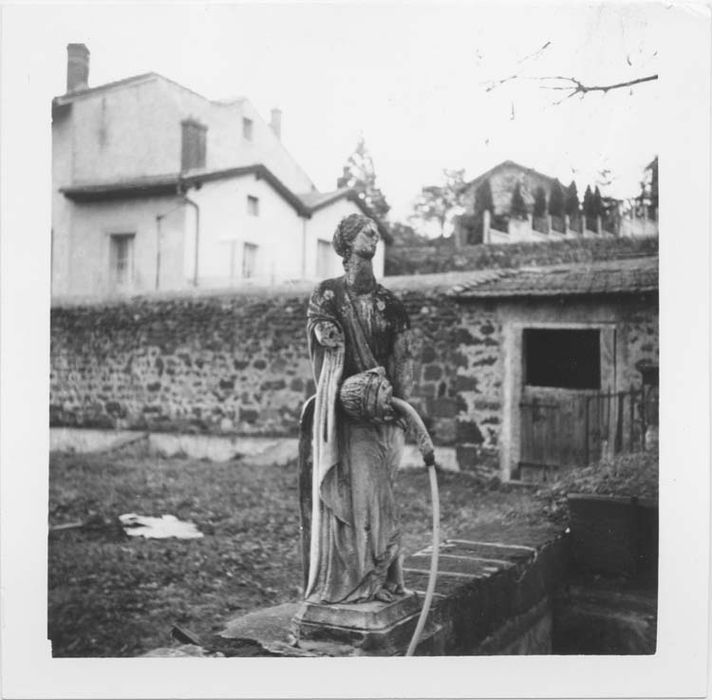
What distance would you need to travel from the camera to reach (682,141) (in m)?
4.94

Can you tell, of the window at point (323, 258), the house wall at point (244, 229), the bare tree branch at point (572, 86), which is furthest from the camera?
the window at point (323, 258)

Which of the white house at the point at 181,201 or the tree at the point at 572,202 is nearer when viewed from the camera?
the white house at the point at 181,201

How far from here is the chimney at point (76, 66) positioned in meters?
5.04

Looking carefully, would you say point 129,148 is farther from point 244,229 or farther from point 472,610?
point 472,610

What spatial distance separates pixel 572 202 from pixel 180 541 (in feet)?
12.6

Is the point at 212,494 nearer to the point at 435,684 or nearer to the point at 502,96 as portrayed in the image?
the point at 435,684

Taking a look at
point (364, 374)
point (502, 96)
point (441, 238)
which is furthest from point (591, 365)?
point (364, 374)

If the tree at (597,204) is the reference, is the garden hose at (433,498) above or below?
below

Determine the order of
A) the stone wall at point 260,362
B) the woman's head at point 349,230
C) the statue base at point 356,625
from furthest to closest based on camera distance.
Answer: the stone wall at point 260,362 → the woman's head at point 349,230 → the statue base at point 356,625

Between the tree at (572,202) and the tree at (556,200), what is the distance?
0.15 ft

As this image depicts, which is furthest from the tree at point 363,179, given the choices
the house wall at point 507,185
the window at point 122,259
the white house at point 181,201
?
the window at point 122,259

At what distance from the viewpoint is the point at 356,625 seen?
11.7 feet

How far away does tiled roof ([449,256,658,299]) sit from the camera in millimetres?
6906

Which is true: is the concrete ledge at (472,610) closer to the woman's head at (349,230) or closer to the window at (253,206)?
the woman's head at (349,230)
